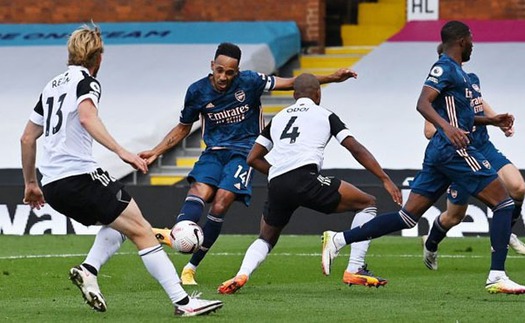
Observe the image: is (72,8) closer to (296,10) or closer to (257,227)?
(296,10)

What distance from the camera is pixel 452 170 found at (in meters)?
11.2

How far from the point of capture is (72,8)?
27594mm

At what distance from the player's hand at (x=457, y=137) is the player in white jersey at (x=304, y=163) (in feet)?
2.36

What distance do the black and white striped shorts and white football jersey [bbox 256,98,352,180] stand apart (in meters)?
2.07

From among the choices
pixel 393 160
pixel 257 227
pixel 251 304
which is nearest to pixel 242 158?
pixel 251 304

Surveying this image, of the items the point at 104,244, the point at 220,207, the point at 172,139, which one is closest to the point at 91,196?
the point at 104,244

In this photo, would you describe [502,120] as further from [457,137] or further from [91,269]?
[91,269]

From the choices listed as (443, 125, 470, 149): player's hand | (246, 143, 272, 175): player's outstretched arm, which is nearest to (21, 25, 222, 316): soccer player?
(246, 143, 272, 175): player's outstretched arm

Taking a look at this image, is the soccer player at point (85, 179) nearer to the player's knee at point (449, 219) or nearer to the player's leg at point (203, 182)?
the player's leg at point (203, 182)

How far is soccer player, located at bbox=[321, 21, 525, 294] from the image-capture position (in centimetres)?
1107

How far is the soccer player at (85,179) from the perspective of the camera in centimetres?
952

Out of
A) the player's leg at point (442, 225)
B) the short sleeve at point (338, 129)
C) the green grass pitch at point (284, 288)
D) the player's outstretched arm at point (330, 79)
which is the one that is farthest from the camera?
the player's leg at point (442, 225)

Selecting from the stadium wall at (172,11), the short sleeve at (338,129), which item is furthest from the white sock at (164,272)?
the stadium wall at (172,11)

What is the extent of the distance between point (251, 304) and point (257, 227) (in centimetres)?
955
